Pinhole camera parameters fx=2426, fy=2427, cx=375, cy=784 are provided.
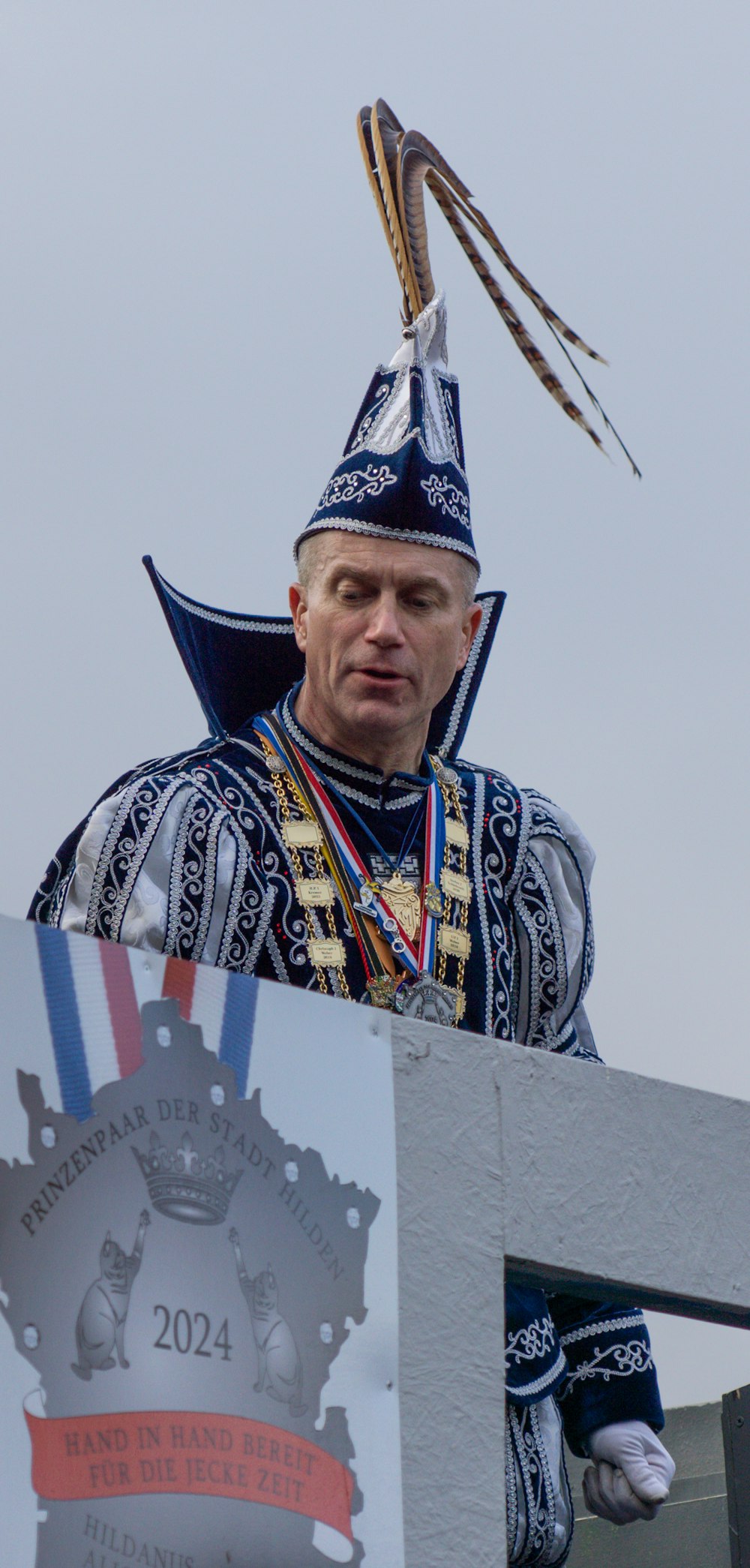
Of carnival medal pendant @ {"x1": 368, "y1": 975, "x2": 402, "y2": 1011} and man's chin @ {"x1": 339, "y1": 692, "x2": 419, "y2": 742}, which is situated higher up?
man's chin @ {"x1": 339, "y1": 692, "x2": 419, "y2": 742}

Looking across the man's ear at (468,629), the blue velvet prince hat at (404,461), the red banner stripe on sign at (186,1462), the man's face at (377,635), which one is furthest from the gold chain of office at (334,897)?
the red banner stripe on sign at (186,1462)

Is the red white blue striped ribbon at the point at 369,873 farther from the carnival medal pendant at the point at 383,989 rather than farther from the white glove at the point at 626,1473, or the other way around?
the white glove at the point at 626,1473

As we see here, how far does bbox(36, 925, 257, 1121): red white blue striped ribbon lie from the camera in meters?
2.42

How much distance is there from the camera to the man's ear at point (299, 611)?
391cm

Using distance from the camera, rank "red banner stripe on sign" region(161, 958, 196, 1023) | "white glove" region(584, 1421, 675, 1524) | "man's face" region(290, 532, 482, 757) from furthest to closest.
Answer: "man's face" region(290, 532, 482, 757) → "white glove" region(584, 1421, 675, 1524) → "red banner stripe on sign" region(161, 958, 196, 1023)

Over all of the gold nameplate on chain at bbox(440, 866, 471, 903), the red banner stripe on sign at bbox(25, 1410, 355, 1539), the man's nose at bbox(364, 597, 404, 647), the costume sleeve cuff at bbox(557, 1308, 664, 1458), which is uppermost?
the man's nose at bbox(364, 597, 404, 647)

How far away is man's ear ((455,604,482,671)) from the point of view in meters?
3.95

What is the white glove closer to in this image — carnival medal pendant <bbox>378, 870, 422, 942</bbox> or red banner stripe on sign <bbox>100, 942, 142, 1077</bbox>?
carnival medal pendant <bbox>378, 870, 422, 942</bbox>

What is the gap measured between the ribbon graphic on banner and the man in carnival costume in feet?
3.00

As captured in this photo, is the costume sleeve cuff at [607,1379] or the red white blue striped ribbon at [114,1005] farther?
the costume sleeve cuff at [607,1379]

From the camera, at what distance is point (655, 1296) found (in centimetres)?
304

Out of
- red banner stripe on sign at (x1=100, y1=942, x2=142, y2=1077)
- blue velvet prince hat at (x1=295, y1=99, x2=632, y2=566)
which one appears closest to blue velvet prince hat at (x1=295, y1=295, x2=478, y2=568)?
blue velvet prince hat at (x1=295, y1=99, x2=632, y2=566)

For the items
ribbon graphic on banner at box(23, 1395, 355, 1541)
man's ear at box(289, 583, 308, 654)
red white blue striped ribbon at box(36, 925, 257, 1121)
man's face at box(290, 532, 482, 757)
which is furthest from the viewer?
man's ear at box(289, 583, 308, 654)

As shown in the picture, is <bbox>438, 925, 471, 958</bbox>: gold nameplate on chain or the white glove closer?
the white glove
